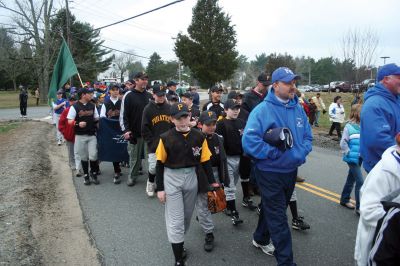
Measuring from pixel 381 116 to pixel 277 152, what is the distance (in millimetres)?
1126

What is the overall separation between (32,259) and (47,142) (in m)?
9.68

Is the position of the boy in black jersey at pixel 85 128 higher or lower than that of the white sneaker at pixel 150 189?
higher

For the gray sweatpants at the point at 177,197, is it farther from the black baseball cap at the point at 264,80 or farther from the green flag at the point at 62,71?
the green flag at the point at 62,71

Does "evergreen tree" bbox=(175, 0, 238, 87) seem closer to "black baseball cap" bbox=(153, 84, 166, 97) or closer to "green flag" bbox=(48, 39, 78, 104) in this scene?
"green flag" bbox=(48, 39, 78, 104)

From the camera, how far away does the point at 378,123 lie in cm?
366

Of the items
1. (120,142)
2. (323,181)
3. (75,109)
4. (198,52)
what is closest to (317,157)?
(323,181)

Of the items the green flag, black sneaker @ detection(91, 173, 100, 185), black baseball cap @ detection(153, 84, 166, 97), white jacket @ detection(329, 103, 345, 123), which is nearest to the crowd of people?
black baseball cap @ detection(153, 84, 166, 97)

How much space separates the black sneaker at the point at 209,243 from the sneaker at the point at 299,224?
1222 mm

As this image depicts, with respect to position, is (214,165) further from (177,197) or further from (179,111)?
(179,111)

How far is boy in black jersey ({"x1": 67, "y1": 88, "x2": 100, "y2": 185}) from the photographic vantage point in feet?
25.1

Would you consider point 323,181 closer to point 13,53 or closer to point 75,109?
point 75,109

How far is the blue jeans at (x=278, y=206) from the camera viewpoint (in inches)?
141

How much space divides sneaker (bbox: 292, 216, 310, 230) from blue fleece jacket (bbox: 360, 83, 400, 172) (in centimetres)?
142

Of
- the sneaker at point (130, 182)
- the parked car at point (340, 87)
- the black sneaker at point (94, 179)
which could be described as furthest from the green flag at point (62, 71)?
the parked car at point (340, 87)
